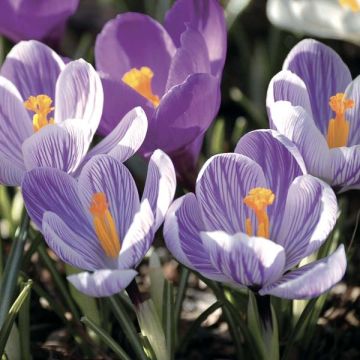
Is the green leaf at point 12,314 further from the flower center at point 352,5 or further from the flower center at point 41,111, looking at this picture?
the flower center at point 352,5

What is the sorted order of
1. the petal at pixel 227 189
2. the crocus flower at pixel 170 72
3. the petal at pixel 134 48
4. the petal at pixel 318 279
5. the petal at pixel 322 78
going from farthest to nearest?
the petal at pixel 134 48, the petal at pixel 322 78, the crocus flower at pixel 170 72, the petal at pixel 227 189, the petal at pixel 318 279

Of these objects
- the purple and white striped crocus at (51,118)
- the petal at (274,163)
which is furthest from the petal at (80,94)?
the petal at (274,163)

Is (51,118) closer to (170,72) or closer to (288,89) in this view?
(170,72)

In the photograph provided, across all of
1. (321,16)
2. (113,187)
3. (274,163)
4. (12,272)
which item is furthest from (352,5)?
(12,272)

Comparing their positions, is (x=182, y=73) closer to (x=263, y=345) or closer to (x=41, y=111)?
(x=41, y=111)

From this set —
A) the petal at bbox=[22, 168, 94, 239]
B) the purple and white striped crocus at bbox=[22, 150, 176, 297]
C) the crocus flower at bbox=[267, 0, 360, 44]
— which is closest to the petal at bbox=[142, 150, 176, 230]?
the purple and white striped crocus at bbox=[22, 150, 176, 297]

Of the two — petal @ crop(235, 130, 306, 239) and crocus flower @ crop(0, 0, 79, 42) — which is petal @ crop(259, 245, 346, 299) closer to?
petal @ crop(235, 130, 306, 239)
